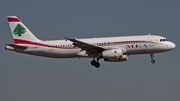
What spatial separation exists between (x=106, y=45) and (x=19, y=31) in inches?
613

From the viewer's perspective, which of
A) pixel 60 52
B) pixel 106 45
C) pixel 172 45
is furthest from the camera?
pixel 60 52

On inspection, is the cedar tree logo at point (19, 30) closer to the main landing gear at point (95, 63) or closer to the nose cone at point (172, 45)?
the main landing gear at point (95, 63)

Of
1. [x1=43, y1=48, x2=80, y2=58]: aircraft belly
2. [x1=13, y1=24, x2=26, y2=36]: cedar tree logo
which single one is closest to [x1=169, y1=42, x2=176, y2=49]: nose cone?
[x1=43, y1=48, x2=80, y2=58]: aircraft belly

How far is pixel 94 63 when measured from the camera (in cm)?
6706

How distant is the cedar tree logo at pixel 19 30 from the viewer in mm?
70750

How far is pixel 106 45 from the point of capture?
2564 inches

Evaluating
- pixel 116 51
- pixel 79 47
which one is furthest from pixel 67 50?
pixel 116 51

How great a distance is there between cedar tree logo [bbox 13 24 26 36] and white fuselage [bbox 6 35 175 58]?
6.75 ft

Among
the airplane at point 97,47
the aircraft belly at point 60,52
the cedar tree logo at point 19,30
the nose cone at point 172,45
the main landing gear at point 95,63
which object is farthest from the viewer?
the cedar tree logo at point 19,30

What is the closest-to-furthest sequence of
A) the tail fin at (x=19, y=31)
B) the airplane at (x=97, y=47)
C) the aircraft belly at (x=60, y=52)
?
the airplane at (x=97, y=47)
the aircraft belly at (x=60, y=52)
the tail fin at (x=19, y=31)

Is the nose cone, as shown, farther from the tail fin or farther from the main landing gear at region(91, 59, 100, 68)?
the tail fin

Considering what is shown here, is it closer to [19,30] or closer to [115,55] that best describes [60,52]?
[115,55]

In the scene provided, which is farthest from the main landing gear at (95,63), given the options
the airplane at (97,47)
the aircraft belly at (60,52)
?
the aircraft belly at (60,52)

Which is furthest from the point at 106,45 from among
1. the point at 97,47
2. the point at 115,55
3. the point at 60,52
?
the point at 60,52
